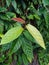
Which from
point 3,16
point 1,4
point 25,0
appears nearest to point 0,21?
point 3,16

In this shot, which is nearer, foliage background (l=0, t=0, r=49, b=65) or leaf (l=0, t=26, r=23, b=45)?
leaf (l=0, t=26, r=23, b=45)

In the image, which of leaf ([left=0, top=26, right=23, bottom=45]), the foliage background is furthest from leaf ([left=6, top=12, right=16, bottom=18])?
leaf ([left=0, top=26, right=23, bottom=45])

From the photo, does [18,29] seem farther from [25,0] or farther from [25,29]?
[25,0]

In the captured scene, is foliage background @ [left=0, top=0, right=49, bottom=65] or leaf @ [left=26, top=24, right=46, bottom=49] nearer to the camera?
leaf @ [left=26, top=24, right=46, bottom=49]

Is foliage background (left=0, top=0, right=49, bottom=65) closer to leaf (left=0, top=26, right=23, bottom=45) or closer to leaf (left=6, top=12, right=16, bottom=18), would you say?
leaf (left=6, top=12, right=16, bottom=18)

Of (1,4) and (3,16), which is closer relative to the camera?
(3,16)

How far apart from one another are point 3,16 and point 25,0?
0.26 m

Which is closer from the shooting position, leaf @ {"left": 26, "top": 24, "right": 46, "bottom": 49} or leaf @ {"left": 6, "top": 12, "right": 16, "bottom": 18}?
leaf @ {"left": 26, "top": 24, "right": 46, "bottom": 49}

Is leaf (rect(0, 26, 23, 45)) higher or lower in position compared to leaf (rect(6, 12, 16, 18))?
higher

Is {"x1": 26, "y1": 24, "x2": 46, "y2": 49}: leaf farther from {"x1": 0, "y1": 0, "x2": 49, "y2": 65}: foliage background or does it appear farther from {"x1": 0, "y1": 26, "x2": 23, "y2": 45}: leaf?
{"x1": 0, "y1": 0, "x2": 49, "y2": 65}: foliage background

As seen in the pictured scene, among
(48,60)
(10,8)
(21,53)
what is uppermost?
(10,8)

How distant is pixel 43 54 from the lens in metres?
1.75

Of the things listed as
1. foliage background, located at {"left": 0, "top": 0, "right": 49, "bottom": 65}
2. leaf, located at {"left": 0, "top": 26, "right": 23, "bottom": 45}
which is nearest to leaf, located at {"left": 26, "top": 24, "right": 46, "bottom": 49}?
leaf, located at {"left": 0, "top": 26, "right": 23, "bottom": 45}

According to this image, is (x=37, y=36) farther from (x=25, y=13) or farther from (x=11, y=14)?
(x=25, y=13)
